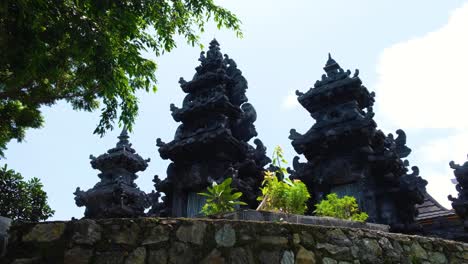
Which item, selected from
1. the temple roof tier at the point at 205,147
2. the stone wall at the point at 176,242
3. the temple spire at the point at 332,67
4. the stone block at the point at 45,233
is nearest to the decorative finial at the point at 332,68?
the temple spire at the point at 332,67

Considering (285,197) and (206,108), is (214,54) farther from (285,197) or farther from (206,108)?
(285,197)

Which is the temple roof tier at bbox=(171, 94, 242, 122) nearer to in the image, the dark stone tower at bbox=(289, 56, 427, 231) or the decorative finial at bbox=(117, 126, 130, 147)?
the dark stone tower at bbox=(289, 56, 427, 231)

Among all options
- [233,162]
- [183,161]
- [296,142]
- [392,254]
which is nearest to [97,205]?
[183,161]

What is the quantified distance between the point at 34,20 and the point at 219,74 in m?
13.9

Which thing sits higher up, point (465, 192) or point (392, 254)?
point (465, 192)

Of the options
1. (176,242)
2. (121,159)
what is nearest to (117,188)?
(121,159)

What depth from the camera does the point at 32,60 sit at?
630cm

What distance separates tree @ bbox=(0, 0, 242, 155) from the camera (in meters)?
6.32

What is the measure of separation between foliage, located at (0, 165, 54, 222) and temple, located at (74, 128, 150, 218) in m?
7.16

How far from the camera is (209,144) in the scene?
17.3 m

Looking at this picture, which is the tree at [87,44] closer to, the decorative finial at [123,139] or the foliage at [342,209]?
the foliage at [342,209]

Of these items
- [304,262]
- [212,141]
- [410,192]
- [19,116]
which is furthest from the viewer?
A: [212,141]

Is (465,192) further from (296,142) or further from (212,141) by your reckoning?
(212,141)

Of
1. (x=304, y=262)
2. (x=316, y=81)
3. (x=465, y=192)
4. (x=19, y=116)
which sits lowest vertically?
(x=304, y=262)
